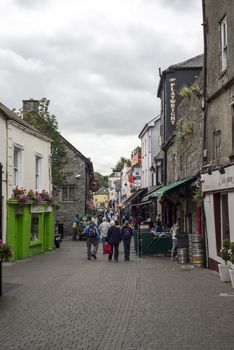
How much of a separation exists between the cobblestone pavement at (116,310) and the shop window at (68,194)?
105 feet

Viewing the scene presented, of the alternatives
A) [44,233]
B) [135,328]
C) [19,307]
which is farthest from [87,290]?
[44,233]

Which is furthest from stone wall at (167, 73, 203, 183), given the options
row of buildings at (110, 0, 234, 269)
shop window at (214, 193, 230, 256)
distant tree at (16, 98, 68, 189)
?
distant tree at (16, 98, 68, 189)

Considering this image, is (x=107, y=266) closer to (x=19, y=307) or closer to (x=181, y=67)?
(x=19, y=307)

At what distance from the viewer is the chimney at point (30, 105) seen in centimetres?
3703

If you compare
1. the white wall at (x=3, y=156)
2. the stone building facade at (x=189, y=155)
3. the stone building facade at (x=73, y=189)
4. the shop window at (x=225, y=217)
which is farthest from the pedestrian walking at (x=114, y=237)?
the stone building facade at (x=73, y=189)

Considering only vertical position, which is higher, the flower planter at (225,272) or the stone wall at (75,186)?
the stone wall at (75,186)

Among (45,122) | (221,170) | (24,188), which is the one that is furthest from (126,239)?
(45,122)

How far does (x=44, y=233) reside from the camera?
2956 cm

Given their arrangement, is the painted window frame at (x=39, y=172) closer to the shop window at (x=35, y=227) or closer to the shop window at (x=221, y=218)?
the shop window at (x=35, y=227)

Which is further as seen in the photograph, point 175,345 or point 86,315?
point 86,315

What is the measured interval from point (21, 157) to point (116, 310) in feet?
49.1

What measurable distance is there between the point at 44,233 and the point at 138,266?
1074 cm

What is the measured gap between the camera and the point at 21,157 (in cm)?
2436

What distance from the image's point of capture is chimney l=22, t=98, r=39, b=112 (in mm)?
37031
